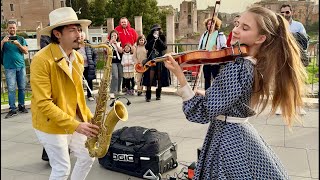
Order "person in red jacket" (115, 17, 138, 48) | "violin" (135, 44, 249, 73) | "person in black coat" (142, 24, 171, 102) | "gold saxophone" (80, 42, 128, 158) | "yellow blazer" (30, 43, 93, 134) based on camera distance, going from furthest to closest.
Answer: "person in red jacket" (115, 17, 138, 48) → "person in black coat" (142, 24, 171, 102) → "gold saxophone" (80, 42, 128, 158) → "yellow blazer" (30, 43, 93, 134) → "violin" (135, 44, 249, 73)

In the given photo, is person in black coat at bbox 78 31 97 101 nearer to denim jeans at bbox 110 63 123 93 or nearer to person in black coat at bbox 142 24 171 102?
denim jeans at bbox 110 63 123 93

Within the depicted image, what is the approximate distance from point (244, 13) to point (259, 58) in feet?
0.98

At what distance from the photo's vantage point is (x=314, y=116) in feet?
20.3

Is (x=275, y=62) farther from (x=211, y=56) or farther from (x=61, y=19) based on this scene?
(x=61, y=19)

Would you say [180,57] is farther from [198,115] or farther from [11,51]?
[11,51]

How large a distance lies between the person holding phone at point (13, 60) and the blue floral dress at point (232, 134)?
17.4 feet

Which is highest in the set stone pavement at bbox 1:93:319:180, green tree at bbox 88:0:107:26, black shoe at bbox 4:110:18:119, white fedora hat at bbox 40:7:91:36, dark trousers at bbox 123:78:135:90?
green tree at bbox 88:0:107:26

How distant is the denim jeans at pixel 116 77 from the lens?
810 cm

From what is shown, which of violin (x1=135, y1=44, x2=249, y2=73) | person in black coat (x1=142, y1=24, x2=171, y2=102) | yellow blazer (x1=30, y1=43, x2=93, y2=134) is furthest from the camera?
person in black coat (x1=142, y1=24, x2=171, y2=102)

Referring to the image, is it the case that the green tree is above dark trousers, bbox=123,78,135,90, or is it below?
above

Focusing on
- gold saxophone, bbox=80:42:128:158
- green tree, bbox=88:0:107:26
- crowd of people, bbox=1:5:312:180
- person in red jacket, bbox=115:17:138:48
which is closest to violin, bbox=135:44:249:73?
crowd of people, bbox=1:5:312:180

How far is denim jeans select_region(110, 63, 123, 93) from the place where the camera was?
319 inches

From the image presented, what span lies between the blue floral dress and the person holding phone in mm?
5297

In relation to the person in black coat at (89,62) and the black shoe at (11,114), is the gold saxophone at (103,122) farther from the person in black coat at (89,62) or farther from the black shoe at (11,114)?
the person in black coat at (89,62)
